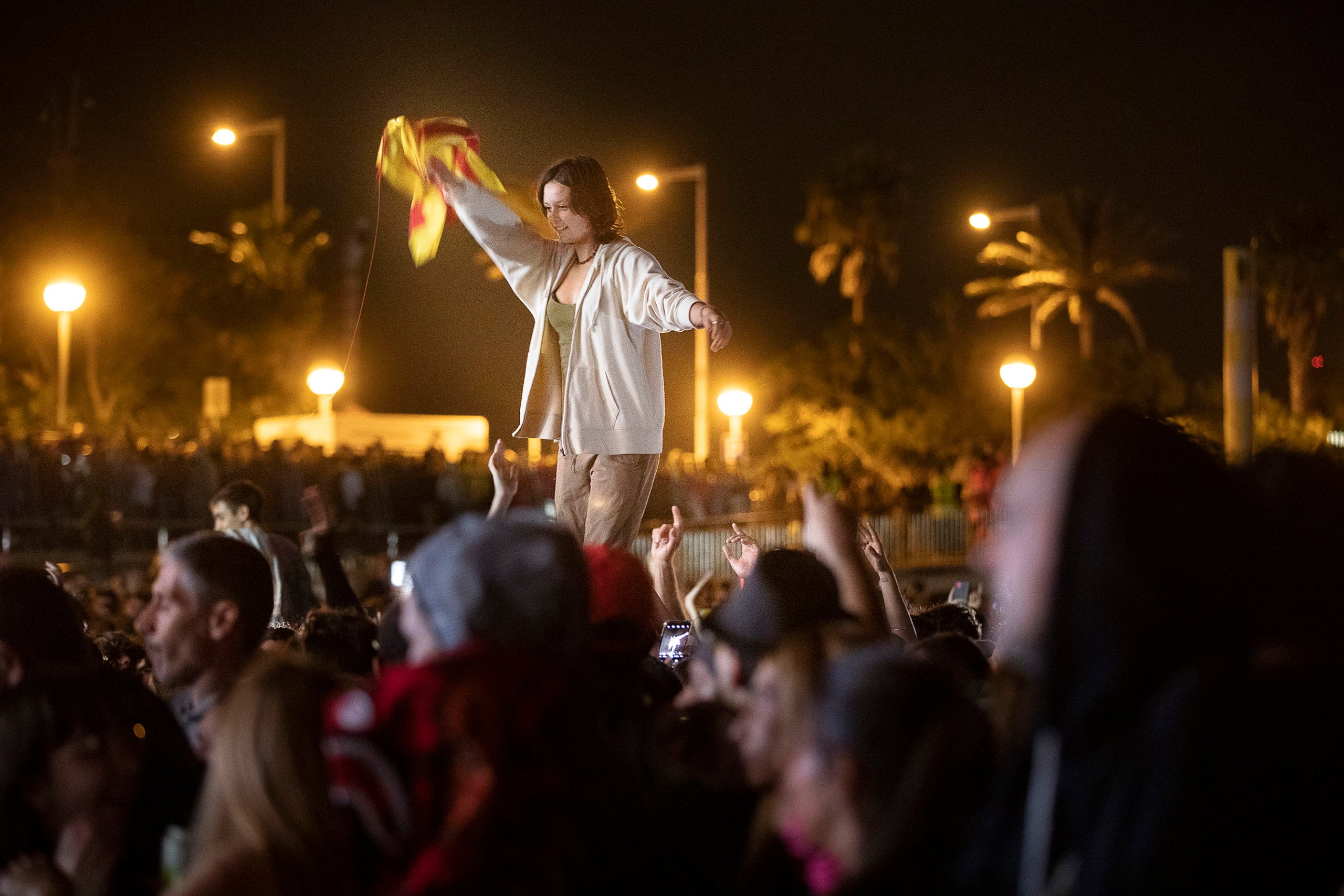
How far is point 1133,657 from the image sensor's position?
2.31 metres

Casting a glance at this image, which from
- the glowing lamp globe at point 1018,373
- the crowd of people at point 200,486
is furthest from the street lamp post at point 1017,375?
the crowd of people at point 200,486

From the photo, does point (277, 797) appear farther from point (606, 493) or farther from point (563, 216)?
point (563, 216)

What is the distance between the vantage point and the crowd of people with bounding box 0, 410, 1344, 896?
2307 millimetres

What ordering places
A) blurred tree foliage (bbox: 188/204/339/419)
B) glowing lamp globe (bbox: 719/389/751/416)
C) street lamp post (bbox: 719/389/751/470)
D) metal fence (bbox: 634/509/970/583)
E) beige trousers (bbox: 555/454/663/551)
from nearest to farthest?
beige trousers (bbox: 555/454/663/551) → metal fence (bbox: 634/509/970/583) → street lamp post (bbox: 719/389/751/470) → glowing lamp globe (bbox: 719/389/751/416) → blurred tree foliage (bbox: 188/204/339/419)

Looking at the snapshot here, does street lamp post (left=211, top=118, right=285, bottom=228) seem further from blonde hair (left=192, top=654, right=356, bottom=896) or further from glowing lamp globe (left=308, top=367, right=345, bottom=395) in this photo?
blonde hair (left=192, top=654, right=356, bottom=896)

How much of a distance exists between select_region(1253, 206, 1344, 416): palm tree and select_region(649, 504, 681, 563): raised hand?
44.1 meters

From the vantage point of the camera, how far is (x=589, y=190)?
6238mm

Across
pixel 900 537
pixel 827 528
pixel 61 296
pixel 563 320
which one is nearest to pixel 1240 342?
pixel 563 320

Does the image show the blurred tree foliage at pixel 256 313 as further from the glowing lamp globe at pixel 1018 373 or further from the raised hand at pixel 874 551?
the raised hand at pixel 874 551

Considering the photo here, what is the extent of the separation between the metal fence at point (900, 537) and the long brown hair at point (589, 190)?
14.1 meters

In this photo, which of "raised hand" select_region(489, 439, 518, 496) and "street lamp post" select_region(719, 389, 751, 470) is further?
"street lamp post" select_region(719, 389, 751, 470)

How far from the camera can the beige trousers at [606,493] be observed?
6.33 meters

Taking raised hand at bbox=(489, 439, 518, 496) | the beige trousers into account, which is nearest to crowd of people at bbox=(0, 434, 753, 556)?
the beige trousers

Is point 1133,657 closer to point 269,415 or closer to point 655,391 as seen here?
point 655,391
